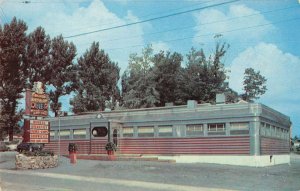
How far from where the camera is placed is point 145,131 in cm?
3541

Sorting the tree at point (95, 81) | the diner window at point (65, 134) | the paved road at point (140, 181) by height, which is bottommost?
the paved road at point (140, 181)

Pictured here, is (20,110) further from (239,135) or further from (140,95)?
(239,135)

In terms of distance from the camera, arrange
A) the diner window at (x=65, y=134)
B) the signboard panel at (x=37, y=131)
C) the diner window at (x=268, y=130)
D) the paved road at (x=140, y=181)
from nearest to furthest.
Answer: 1. the paved road at (x=140, y=181)
2. the signboard panel at (x=37, y=131)
3. the diner window at (x=268, y=130)
4. the diner window at (x=65, y=134)

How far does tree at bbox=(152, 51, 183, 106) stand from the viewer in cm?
6719

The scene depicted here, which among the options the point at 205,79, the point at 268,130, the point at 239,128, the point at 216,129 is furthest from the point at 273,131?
the point at 205,79

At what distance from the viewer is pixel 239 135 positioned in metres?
30.3

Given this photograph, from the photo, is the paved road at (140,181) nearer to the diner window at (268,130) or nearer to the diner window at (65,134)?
the diner window at (268,130)

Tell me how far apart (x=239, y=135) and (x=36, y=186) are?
16674mm

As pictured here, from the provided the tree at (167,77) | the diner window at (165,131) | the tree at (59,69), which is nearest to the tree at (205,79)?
the tree at (167,77)

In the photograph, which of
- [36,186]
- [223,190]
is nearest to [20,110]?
[36,186]

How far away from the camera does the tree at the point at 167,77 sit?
6719 centimetres

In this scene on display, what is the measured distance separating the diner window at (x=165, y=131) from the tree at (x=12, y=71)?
91.1ft

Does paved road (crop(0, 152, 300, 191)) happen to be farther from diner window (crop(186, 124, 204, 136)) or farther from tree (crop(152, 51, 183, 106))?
tree (crop(152, 51, 183, 106))

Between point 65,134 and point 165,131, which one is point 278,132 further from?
point 65,134
